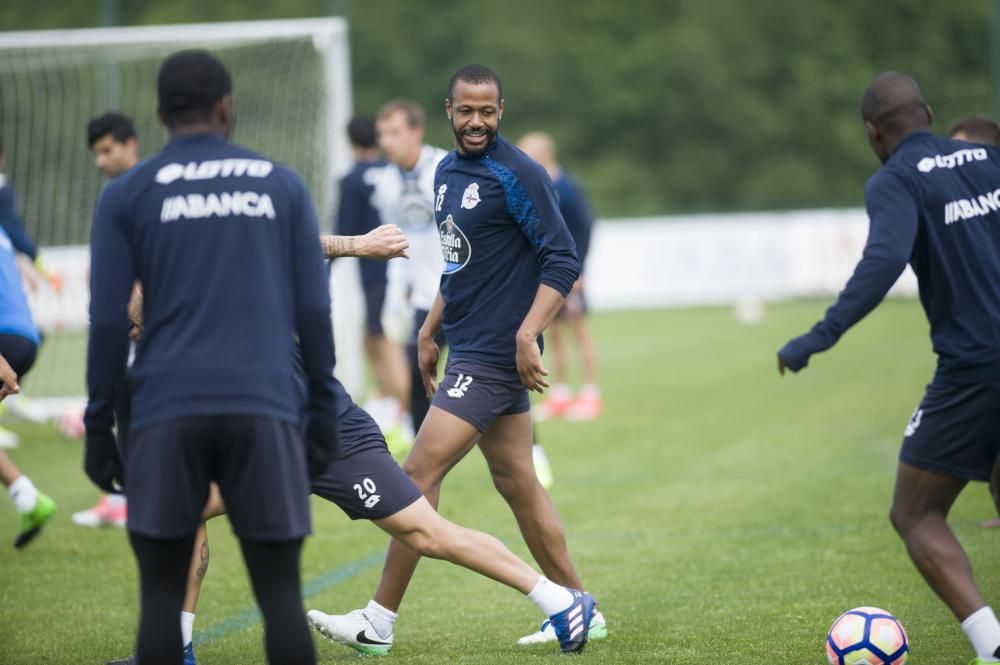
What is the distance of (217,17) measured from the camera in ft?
151

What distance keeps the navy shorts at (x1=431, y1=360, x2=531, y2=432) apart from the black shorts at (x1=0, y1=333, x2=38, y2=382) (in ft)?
7.81

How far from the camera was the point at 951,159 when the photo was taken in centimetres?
487

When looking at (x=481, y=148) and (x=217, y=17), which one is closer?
(x=481, y=148)

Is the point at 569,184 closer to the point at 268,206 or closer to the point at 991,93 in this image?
the point at 268,206

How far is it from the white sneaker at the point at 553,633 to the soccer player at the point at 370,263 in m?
6.46

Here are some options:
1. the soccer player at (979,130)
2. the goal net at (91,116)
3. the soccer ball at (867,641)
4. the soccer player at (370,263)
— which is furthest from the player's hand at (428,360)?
the goal net at (91,116)

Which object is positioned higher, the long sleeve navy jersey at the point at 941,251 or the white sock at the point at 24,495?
the long sleeve navy jersey at the point at 941,251

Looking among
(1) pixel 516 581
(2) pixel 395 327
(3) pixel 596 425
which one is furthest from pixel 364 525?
(2) pixel 395 327

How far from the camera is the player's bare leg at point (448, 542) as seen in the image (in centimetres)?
501

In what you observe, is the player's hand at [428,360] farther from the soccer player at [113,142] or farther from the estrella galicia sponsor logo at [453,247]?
the soccer player at [113,142]

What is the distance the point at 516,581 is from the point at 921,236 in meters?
2.01

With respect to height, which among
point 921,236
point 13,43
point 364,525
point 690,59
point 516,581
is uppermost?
point 690,59

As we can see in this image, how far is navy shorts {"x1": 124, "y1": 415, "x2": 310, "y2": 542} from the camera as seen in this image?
382 cm

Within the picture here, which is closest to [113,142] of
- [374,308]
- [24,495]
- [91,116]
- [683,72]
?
[24,495]
